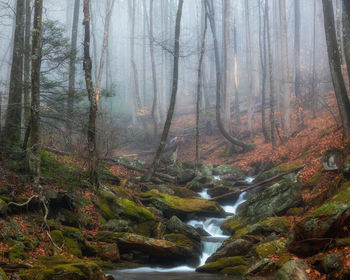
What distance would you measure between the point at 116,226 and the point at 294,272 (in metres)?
5.23

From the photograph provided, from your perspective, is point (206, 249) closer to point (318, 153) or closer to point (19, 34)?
point (318, 153)

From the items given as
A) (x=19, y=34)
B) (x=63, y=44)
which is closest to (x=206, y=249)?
(x=63, y=44)

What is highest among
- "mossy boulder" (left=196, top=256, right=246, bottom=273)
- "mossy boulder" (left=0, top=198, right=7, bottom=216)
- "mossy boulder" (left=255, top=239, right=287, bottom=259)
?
"mossy boulder" (left=0, top=198, right=7, bottom=216)

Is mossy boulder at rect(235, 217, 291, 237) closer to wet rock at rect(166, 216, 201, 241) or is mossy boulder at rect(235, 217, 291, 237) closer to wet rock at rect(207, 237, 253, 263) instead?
wet rock at rect(207, 237, 253, 263)

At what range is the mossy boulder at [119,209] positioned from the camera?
9.32m

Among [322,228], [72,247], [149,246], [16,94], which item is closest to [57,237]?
[72,247]

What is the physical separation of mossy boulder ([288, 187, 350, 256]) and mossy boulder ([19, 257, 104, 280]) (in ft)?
12.3

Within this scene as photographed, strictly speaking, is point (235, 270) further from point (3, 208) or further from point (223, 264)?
point (3, 208)

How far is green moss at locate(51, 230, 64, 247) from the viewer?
681 centimetres

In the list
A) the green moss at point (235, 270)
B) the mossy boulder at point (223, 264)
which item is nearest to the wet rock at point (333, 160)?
the mossy boulder at point (223, 264)

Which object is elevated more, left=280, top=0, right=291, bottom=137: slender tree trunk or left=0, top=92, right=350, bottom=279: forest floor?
left=280, top=0, right=291, bottom=137: slender tree trunk

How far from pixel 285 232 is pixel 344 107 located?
457 centimetres

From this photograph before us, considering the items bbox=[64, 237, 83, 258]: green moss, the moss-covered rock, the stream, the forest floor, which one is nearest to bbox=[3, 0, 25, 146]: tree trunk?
the forest floor

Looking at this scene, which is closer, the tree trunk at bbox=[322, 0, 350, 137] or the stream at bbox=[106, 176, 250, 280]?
the stream at bbox=[106, 176, 250, 280]
